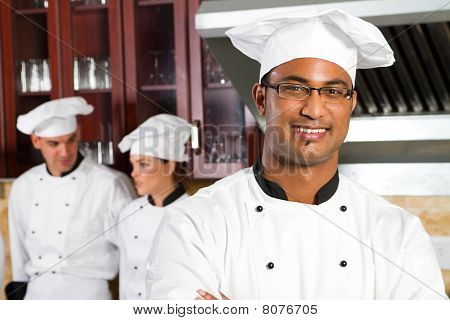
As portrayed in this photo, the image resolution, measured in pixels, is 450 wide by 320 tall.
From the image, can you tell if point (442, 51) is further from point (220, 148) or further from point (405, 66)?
point (220, 148)

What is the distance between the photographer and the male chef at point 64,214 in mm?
1550

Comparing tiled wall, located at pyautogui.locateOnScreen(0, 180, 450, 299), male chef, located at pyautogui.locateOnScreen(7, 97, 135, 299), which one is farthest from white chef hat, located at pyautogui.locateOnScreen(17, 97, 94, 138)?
tiled wall, located at pyautogui.locateOnScreen(0, 180, 450, 299)

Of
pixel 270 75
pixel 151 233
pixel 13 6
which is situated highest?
pixel 13 6

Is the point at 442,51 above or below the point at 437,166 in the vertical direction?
above

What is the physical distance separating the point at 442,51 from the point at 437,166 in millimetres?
409

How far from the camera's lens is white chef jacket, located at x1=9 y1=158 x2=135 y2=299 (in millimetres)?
1561

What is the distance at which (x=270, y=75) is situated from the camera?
79 centimetres

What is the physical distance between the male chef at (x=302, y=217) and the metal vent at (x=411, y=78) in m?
0.37

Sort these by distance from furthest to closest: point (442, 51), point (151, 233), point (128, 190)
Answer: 1. point (128, 190)
2. point (151, 233)
3. point (442, 51)

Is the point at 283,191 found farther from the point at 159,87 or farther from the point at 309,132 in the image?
the point at 159,87

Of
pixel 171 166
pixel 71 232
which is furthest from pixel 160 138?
pixel 71 232

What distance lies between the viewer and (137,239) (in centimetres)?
146

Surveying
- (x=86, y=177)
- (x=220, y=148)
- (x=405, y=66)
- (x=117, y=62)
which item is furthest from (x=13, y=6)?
(x=405, y=66)

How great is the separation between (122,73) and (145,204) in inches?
14.7
